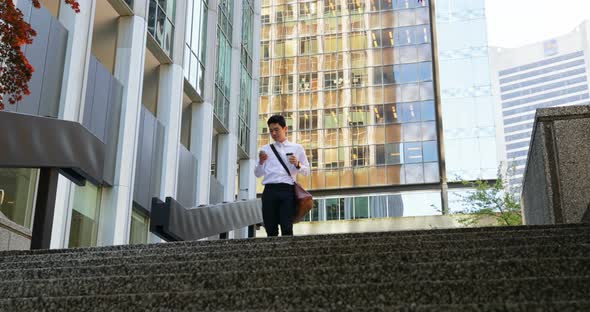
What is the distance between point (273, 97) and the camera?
6231cm

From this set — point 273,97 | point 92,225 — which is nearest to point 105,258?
point 92,225

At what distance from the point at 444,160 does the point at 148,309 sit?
55.3 metres

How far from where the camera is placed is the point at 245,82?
35.8 m

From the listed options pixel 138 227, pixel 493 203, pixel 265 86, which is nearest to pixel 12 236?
pixel 138 227

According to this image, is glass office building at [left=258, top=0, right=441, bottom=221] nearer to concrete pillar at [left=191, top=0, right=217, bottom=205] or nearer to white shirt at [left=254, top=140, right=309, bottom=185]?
concrete pillar at [left=191, top=0, right=217, bottom=205]

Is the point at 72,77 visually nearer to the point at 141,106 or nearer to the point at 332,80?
the point at 141,106

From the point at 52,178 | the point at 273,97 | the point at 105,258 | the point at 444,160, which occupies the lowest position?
the point at 105,258

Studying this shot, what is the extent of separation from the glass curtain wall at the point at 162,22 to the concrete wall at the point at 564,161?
15.0 meters

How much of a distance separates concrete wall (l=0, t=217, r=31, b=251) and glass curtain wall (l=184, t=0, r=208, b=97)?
16.2 metres

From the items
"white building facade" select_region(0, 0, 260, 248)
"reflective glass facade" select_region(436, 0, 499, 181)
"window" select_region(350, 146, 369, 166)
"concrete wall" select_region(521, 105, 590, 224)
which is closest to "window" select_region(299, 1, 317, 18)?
"reflective glass facade" select_region(436, 0, 499, 181)

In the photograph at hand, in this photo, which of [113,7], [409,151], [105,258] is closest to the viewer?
[105,258]

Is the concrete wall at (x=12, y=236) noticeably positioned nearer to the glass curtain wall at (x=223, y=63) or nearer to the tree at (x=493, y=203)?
the glass curtain wall at (x=223, y=63)

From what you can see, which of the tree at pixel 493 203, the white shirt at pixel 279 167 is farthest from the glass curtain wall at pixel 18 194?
the tree at pixel 493 203

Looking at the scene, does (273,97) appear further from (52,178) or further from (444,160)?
(52,178)
